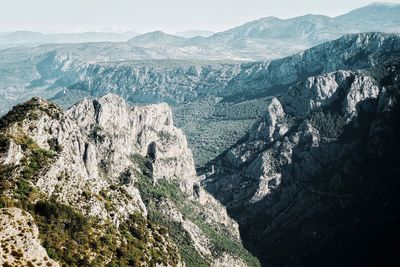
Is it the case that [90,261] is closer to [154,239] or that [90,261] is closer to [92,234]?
[92,234]

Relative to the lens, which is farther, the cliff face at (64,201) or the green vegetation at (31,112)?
the green vegetation at (31,112)

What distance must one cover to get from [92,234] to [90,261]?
1082 cm

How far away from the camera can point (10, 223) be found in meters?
110

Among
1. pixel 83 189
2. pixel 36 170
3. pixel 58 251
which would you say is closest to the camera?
pixel 58 251

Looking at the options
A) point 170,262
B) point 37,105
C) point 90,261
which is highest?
point 37,105

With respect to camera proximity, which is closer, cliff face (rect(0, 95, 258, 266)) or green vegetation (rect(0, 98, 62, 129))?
cliff face (rect(0, 95, 258, 266))

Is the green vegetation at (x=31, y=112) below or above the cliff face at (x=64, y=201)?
above

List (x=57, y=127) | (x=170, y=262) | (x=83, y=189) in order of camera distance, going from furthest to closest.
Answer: (x=57, y=127), (x=170, y=262), (x=83, y=189)

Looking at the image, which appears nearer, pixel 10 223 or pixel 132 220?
pixel 10 223

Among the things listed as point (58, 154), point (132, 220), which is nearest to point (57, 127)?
point (58, 154)

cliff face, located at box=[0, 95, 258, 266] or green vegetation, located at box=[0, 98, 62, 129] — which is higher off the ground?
green vegetation, located at box=[0, 98, 62, 129]

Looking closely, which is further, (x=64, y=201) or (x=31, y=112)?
(x=31, y=112)

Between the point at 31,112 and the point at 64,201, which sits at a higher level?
the point at 31,112

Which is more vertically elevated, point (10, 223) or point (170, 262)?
point (10, 223)
